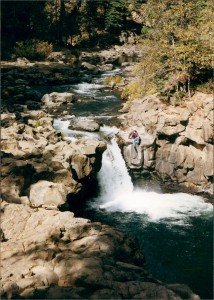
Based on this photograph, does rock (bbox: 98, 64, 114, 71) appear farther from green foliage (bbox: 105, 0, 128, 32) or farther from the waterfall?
the waterfall

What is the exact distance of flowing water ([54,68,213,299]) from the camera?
65.9 feet

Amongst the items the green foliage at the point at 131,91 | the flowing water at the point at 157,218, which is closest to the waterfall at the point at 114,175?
the flowing water at the point at 157,218

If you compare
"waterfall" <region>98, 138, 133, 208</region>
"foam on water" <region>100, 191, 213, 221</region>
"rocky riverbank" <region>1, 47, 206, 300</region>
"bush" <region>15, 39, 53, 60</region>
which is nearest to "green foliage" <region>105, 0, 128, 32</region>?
"bush" <region>15, 39, 53, 60</region>

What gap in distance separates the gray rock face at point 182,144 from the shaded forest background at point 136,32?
3.39 m

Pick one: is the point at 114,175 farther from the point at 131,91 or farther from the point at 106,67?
the point at 106,67

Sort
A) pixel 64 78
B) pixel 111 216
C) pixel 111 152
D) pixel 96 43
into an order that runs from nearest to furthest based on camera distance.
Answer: pixel 111 216, pixel 111 152, pixel 64 78, pixel 96 43

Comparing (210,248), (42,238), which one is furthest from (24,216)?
(210,248)

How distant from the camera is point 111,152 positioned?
3000cm

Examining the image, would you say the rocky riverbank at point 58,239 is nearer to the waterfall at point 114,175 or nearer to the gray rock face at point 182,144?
the waterfall at point 114,175

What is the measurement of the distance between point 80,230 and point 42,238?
1.79 m

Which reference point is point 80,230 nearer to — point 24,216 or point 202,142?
point 24,216

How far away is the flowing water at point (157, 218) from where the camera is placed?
20078 millimetres

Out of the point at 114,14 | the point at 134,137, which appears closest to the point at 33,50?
the point at 114,14

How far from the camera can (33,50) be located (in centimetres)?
6719
